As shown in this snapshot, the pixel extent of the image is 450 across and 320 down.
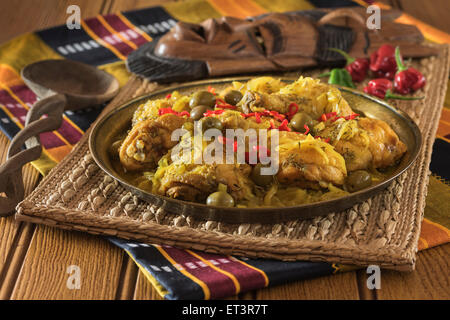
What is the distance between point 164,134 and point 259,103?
657 millimetres

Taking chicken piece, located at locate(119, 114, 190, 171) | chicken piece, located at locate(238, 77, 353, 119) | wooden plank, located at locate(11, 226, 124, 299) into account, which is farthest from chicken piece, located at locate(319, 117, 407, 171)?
wooden plank, located at locate(11, 226, 124, 299)

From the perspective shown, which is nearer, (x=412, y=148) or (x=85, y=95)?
(x=412, y=148)

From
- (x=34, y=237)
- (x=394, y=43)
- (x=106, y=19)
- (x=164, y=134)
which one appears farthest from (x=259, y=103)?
(x=106, y=19)

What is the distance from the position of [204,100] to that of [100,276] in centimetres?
141

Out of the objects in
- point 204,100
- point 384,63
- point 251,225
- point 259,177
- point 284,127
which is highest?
point 204,100

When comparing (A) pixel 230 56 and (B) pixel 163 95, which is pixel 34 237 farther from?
(A) pixel 230 56

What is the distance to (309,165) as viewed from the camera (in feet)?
Result: 11.7

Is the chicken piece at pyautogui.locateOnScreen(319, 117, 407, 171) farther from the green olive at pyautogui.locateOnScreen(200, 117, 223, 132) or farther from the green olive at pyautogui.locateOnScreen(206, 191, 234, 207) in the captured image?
the green olive at pyautogui.locateOnScreen(206, 191, 234, 207)

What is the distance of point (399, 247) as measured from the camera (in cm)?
324

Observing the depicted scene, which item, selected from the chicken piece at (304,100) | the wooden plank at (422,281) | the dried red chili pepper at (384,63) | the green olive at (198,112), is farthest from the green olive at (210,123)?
the dried red chili pepper at (384,63)

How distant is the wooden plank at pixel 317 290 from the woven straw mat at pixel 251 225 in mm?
104

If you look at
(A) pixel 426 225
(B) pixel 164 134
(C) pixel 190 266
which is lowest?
(A) pixel 426 225

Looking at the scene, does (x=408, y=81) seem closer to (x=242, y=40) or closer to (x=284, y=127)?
(x=242, y=40)

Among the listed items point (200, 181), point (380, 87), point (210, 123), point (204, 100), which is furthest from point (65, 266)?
point (380, 87)
